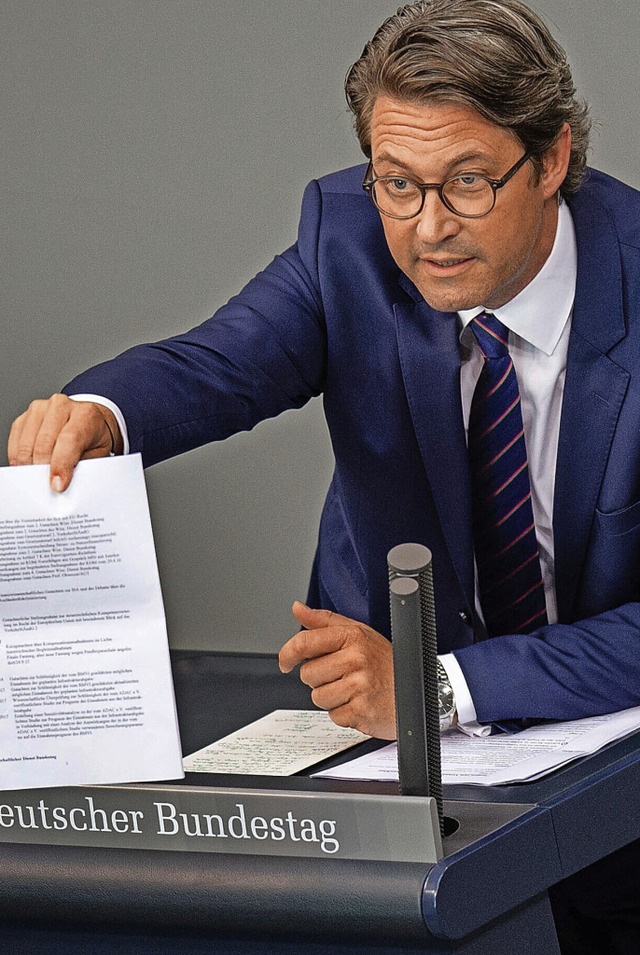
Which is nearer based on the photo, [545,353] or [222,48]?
[545,353]

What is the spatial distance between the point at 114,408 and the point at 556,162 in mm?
630

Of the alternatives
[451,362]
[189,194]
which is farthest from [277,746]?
[189,194]

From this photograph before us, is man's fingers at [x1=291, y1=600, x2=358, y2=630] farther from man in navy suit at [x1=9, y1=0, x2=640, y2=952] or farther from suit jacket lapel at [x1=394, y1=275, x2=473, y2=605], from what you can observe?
suit jacket lapel at [x1=394, y1=275, x2=473, y2=605]

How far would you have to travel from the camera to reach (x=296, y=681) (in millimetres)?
1808

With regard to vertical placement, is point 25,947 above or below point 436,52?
below

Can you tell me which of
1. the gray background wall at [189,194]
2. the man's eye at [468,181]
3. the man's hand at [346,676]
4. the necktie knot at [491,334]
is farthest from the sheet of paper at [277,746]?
the gray background wall at [189,194]

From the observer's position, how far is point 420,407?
5.92 feet


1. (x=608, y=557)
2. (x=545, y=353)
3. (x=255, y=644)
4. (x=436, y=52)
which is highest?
(x=436, y=52)

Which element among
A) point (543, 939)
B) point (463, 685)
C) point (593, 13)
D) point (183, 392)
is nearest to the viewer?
point (543, 939)

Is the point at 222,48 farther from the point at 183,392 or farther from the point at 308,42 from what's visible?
the point at 183,392

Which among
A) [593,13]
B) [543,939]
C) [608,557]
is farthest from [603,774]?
[593,13]

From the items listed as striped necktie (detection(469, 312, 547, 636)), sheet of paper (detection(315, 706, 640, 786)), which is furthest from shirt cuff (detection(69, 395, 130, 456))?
striped necktie (detection(469, 312, 547, 636))

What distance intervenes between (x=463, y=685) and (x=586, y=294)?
1.65 ft

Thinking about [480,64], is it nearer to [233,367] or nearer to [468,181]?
[468,181]
